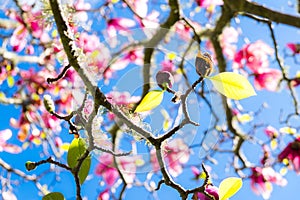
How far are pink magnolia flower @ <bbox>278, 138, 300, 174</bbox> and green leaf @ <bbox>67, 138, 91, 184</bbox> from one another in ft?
2.60

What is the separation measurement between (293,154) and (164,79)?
Result: 2.76 ft

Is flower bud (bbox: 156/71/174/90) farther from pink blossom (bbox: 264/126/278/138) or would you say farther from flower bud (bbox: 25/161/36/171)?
pink blossom (bbox: 264/126/278/138)

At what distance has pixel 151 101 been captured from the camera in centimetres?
34

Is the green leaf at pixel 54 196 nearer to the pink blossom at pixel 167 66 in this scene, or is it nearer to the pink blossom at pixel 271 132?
the pink blossom at pixel 167 66

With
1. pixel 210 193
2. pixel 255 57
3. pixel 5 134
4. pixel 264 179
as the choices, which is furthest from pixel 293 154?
pixel 210 193

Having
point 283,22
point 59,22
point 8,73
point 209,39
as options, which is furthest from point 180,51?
point 8,73

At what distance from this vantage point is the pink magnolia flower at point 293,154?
1.08 m

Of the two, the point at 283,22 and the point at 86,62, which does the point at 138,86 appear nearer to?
the point at 86,62

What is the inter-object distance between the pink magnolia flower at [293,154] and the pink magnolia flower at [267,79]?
0.68ft

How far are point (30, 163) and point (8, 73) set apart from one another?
2.84 ft

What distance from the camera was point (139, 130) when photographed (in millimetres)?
324

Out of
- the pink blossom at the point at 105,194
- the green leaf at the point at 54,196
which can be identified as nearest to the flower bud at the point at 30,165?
the green leaf at the point at 54,196

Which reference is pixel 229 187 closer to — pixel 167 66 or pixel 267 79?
pixel 167 66

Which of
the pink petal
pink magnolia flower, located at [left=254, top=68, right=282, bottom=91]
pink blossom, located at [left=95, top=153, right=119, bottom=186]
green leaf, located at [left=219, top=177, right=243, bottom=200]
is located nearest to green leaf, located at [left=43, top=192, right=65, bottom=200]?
green leaf, located at [left=219, top=177, right=243, bottom=200]
